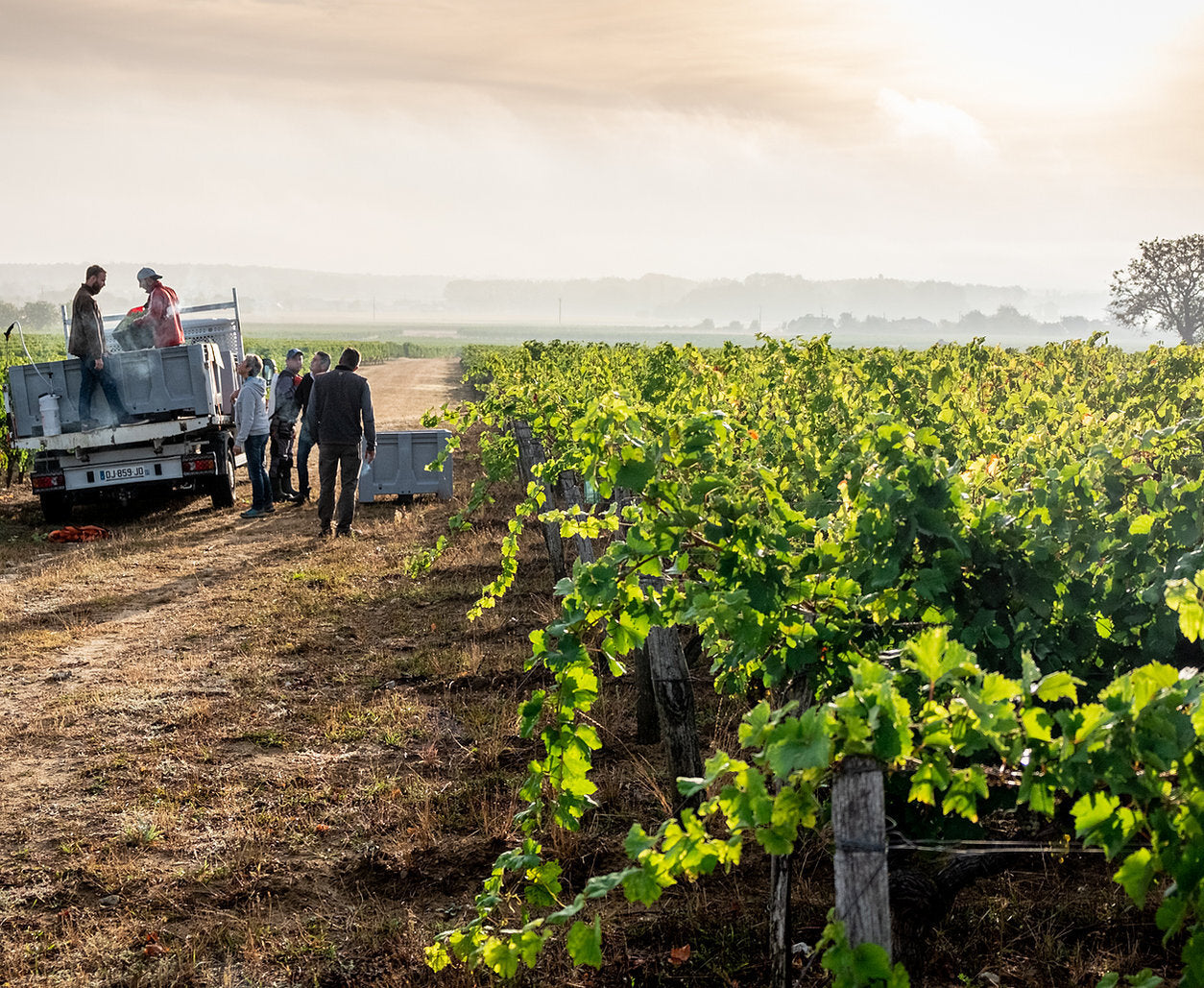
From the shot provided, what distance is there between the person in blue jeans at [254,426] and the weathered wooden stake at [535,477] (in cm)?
311

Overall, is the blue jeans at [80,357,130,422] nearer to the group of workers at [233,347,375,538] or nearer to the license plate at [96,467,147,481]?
the license plate at [96,467,147,481]

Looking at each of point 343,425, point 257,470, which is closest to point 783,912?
point 343,425

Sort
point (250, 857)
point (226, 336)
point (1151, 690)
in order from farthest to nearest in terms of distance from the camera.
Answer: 1. point (226, 336)
2. point (250, 857)
3. point (1151, 690)

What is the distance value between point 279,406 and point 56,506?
2.79m

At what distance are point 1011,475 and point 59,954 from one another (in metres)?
4.20

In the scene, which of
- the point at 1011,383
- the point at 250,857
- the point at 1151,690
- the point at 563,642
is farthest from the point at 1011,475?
the point at 1011,383

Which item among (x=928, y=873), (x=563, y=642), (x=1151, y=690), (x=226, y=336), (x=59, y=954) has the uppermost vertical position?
(x=226, y=336)

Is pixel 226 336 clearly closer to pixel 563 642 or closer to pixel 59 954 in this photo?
pixel 59 954

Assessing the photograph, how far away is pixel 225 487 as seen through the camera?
41.2ft

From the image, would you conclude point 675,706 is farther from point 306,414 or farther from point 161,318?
point 161,318

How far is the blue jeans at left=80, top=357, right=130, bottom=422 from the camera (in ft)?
37.1

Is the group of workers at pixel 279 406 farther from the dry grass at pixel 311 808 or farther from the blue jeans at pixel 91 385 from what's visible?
the dry grass at pixel 311 808

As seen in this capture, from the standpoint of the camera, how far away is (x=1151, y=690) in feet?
5.90

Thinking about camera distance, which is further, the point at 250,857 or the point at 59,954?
the point at 250,857
